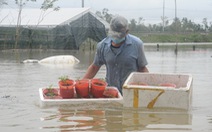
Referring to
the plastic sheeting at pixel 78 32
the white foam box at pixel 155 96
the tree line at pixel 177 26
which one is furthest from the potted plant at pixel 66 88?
the tree line at pixel 177 26

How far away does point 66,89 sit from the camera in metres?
6.41

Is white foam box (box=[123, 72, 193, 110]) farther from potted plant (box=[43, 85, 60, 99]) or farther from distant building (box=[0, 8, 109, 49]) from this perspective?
distant building (box=[0, 8, 109, 49])

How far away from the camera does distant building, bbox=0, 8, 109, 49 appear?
36000 mm

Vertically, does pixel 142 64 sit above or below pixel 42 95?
above

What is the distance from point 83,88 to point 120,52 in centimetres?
75

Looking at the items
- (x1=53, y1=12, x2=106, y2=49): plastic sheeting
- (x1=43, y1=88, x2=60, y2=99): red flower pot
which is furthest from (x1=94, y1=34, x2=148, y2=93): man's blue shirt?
(x1=53, y1=12, x2=106, y2=49): plastic sheeting

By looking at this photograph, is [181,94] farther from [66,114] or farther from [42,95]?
[42,95]

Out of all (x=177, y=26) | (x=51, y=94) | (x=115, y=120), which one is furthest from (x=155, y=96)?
(x=177, y=26)

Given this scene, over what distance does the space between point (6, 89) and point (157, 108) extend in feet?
18.1

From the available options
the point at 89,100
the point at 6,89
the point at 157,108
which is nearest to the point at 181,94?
the point at 157,108

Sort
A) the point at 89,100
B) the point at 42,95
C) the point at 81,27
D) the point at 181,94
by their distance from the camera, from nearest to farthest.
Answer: the point at 181,94 < the point at 89,100 < the point at 42,95 < the point at 81,27

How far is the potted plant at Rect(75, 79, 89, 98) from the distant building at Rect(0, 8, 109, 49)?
29.4 meters

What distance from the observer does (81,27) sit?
35844 millimetres

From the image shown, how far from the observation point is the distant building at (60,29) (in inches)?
1417
